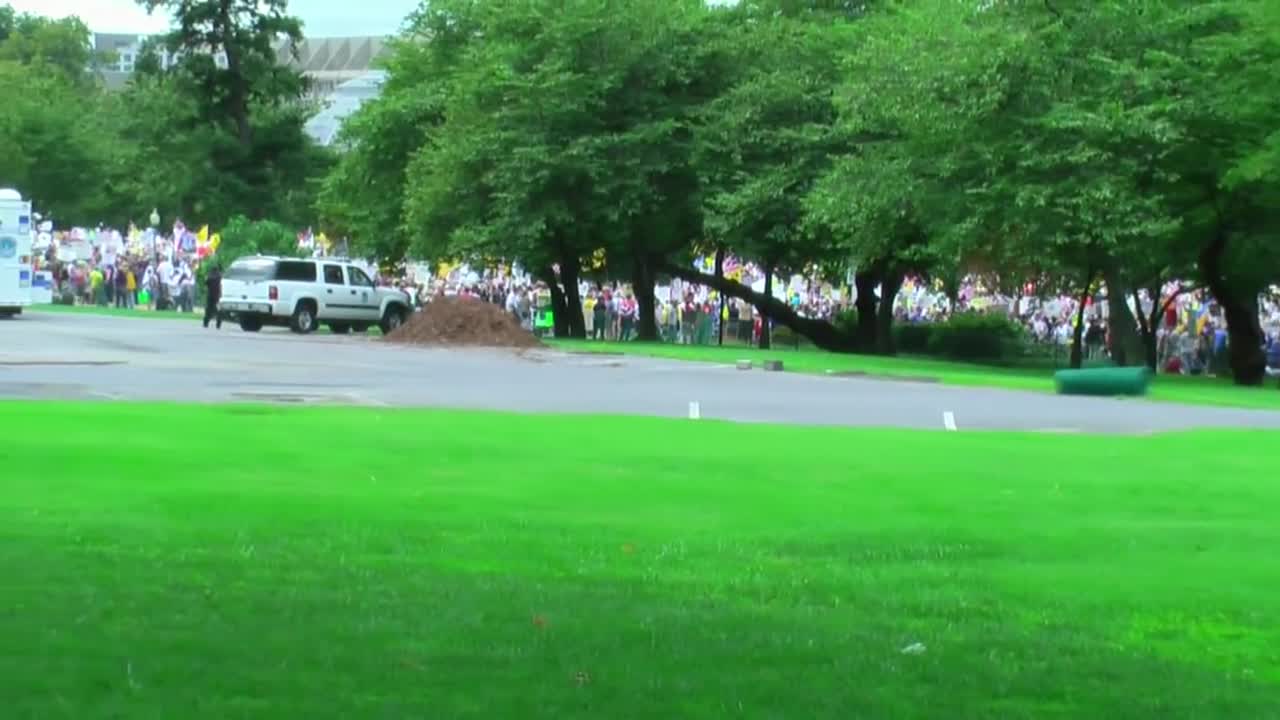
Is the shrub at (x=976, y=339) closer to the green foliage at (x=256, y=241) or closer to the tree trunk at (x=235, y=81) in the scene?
the green foliage at (x=256, y=241)

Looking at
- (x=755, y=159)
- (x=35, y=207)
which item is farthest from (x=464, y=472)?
(x=35, y=207)

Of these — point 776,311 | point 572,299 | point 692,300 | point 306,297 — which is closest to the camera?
point 306,297

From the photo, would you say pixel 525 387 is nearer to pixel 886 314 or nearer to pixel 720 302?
pixel 886 314

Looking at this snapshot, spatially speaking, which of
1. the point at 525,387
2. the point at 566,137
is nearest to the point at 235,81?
the point at 566,137

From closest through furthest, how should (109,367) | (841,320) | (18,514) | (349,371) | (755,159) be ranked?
(18,514) < (109,367) < (349,371) < (755,159) < (841,320)

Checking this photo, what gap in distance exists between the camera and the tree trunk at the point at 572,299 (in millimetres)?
53531

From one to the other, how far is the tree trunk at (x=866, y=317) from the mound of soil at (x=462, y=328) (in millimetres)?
12650

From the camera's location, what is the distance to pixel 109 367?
1101 inches

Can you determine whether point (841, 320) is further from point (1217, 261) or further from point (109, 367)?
point (109, 367)

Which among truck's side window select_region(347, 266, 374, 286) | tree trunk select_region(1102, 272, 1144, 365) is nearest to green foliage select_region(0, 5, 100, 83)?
truck's side window select_region(347, 266, 374, 286)

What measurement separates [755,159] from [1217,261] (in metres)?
11.7

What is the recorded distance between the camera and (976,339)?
54.0m


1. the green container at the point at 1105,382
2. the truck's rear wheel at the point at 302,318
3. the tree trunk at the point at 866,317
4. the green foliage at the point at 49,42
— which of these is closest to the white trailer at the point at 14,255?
the truck's rear wheel at the point at 302,318

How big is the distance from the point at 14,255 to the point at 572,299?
14.6 m
